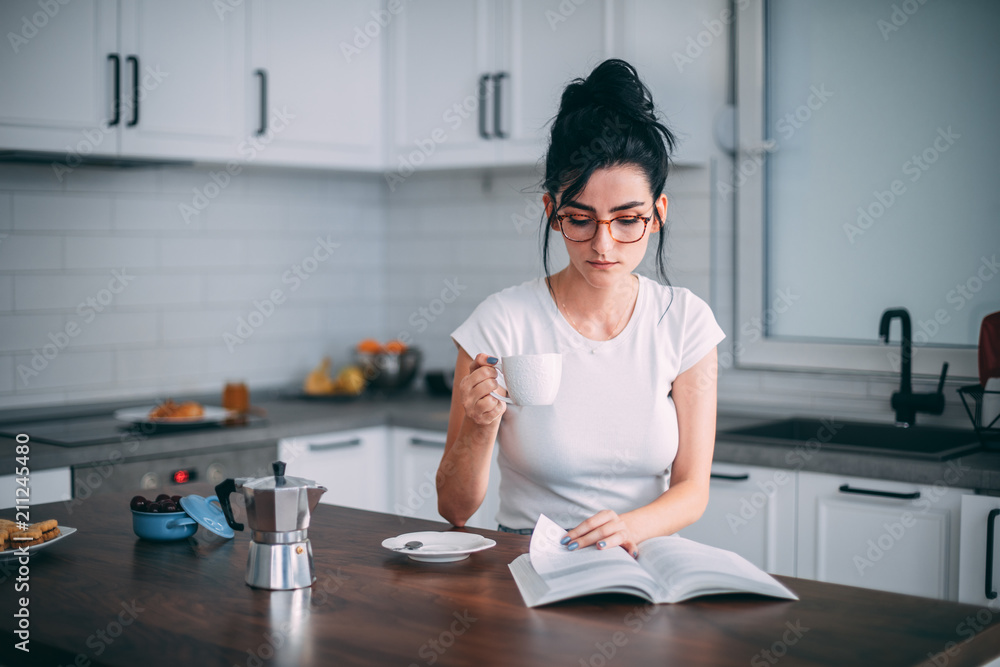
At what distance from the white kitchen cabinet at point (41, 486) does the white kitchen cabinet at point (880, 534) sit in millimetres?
1900

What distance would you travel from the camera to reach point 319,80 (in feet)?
11.4

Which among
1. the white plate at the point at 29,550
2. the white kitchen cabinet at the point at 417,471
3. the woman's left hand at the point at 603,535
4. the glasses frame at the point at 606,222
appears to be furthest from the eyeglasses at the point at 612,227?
the white kitchen cabinet at the point at 417,471

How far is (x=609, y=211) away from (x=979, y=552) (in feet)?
4.16

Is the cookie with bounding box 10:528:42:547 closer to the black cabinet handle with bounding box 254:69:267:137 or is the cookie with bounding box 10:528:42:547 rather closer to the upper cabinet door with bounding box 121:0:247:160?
the upper cabinet door with bounding box 121:0:247:160

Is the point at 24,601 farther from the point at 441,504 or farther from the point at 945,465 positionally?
the point at 945,465

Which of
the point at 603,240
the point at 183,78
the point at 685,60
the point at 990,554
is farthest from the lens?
the point at 685,60

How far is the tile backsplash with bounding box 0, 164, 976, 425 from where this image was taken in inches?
121

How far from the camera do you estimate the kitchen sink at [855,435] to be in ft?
8.75

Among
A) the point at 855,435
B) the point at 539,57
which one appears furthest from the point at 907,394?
the point at 539,57

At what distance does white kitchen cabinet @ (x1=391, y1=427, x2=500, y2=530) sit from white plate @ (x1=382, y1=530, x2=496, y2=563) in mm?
1632

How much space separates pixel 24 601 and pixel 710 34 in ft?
8.67

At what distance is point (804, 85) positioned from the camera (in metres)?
3.13

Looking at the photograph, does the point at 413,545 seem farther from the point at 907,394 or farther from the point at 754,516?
the point at 907,394

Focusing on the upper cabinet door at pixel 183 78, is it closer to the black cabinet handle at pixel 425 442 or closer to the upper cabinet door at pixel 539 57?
the upper cabinet door at pixel 539 57
